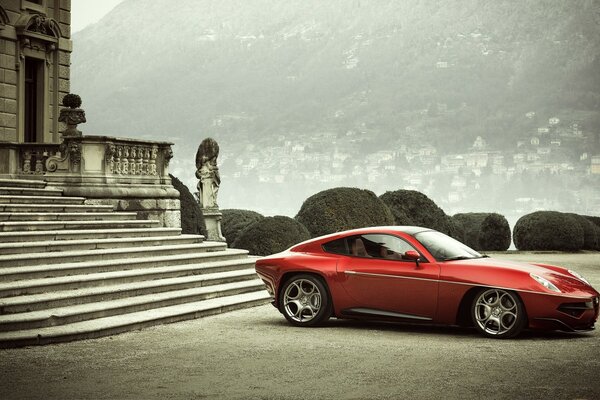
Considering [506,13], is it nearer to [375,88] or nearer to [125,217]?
[375,88]

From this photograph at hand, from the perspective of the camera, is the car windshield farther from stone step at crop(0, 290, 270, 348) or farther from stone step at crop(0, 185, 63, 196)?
stone step at crop(0, 185, 63, 196)

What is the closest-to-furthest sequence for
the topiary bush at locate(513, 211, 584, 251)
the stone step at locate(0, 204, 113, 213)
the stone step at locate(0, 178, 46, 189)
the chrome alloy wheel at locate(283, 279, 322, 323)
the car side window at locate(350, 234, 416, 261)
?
the car side window at locate(350, 234, 416, 261) < the chrome alloy wheel at locate(283, 279, 322, 323) < the stone step at locate(0, 204, 113, 213) < the stone step at locate(0, 178, 46, 189) < the topiary bush at locate(513, 211, 584, 251)

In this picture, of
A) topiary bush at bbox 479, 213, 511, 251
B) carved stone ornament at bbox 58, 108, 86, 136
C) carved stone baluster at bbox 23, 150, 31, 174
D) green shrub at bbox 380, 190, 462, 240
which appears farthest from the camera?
topiary bush at bbox 479, 213, 511, 251

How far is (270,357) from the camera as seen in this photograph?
10914 millimetres

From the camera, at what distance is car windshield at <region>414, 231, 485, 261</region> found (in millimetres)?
13000

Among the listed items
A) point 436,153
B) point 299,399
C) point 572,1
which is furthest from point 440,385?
point 572,1

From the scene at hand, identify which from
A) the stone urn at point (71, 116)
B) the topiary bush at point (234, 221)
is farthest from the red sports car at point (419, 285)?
the topiary bush at point (234, 221)

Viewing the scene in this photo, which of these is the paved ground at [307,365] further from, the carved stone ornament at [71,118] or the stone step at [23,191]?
the carved stone ornament at [71,118]

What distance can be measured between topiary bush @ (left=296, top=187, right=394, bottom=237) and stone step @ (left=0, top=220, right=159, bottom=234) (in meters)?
7.73

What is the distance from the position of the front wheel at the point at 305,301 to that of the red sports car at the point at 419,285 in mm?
13

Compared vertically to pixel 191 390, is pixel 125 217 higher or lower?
higher

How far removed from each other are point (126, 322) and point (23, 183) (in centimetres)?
826

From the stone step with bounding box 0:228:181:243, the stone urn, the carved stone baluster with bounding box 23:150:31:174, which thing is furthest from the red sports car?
the carved stone baluster with bounding box 23:150:31:174

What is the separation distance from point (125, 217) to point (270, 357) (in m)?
9.44
